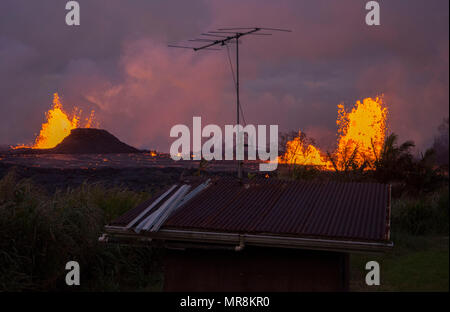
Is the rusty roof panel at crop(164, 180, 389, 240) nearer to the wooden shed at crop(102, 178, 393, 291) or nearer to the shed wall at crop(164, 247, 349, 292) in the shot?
the wooden shed at crop(102, 178, 393, 291)

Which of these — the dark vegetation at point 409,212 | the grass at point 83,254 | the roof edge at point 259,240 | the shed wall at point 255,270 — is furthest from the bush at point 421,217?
the roof edge at point 259,240

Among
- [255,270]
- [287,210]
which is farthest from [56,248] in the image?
[287,210]

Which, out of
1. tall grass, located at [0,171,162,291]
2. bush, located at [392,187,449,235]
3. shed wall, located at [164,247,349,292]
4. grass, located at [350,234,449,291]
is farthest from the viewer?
bush, located at [392,187,449,235]

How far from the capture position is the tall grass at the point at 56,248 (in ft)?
28.1

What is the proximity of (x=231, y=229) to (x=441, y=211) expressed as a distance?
1614 centimetres

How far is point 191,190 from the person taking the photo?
4.92 metres

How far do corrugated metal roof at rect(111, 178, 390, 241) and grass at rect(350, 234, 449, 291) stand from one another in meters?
5.68

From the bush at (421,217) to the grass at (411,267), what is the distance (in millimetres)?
1429

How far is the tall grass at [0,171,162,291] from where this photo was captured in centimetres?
856

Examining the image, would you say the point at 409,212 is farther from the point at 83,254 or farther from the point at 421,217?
the point at 83,254

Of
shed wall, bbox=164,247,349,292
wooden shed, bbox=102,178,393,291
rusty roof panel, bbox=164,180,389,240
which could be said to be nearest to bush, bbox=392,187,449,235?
rusty roof panel, bbox=164,180,389,240

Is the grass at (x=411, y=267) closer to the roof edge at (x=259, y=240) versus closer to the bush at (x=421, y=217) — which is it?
the bush at (x=421, y=217)

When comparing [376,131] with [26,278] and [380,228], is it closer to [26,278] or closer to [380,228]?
[26,278]
